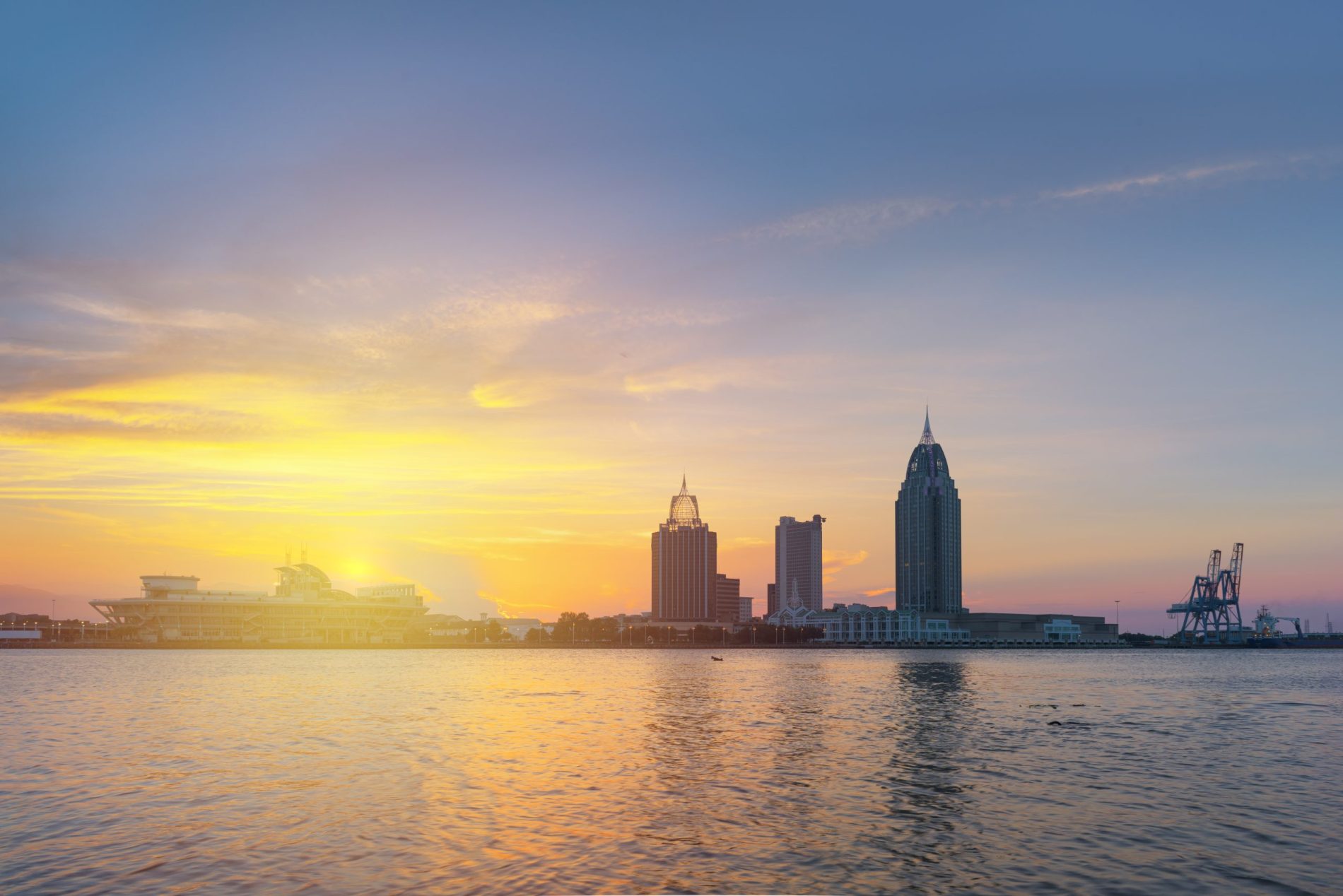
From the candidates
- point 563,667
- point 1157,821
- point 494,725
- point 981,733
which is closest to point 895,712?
point 981,733

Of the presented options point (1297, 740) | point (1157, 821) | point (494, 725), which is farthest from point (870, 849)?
point (1297, 740)

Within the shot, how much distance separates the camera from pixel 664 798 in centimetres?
4100

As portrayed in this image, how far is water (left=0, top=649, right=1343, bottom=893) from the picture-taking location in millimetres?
28953

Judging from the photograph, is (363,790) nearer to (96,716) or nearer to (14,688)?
(96,716)

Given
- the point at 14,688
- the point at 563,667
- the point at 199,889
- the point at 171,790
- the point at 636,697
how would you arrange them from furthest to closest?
the point at 563,667 < the point at 14,688 < the point at 636,697 < the point at 171,790 < the point at 199,889

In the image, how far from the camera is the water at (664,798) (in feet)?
95.0

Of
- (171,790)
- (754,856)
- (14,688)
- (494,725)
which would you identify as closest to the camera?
(754,856)

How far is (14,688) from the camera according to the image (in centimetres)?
11650

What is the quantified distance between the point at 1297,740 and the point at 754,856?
53.7 metres

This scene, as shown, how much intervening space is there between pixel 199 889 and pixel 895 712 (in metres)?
68.2

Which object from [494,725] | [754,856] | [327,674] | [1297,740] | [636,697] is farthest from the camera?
[327,674]

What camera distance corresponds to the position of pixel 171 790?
43000mm

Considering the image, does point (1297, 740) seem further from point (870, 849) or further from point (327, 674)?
point (327, 674)

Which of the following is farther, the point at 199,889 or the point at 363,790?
the point at 363,790
